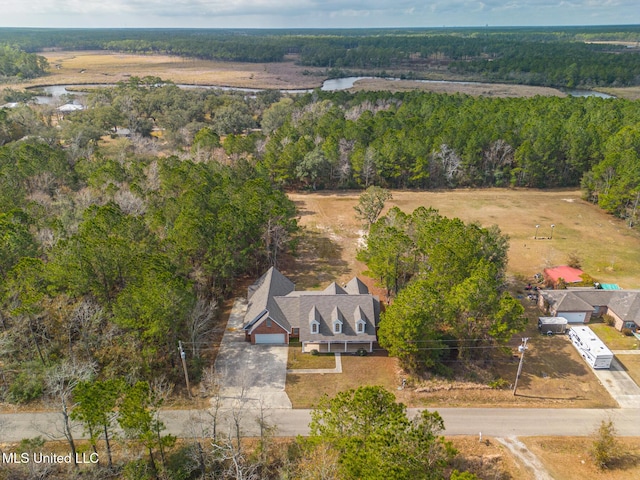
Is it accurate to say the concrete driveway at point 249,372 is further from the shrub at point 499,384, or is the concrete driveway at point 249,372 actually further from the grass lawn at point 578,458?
the grass lawn at point 578,458

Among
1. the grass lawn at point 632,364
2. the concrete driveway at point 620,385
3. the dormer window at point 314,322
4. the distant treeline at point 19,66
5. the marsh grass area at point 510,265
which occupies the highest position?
the distant treeline at point 19,66

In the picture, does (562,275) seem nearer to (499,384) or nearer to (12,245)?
(499,384)

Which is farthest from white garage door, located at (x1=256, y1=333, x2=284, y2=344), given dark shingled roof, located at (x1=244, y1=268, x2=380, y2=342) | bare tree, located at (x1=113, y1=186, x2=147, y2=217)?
bare tree, located at (x1=113, y1=186, x2=147, y2=217)

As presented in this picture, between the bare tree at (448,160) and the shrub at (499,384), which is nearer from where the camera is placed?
the shrub at (499,384)

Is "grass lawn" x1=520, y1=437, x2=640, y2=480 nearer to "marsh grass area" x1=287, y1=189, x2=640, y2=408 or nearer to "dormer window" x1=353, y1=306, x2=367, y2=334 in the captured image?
"marsh grass area" x1=287, y1=189, x2=640, y2=408

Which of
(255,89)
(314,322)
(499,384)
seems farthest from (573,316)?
(255,89)

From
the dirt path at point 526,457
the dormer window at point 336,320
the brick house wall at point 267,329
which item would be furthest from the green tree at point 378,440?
the brick house wall at point 267,329

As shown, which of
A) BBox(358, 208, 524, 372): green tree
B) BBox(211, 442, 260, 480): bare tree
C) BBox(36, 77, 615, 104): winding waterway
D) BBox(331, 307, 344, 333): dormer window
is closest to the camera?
BBox(211, 442, 260, 480): bare tree
